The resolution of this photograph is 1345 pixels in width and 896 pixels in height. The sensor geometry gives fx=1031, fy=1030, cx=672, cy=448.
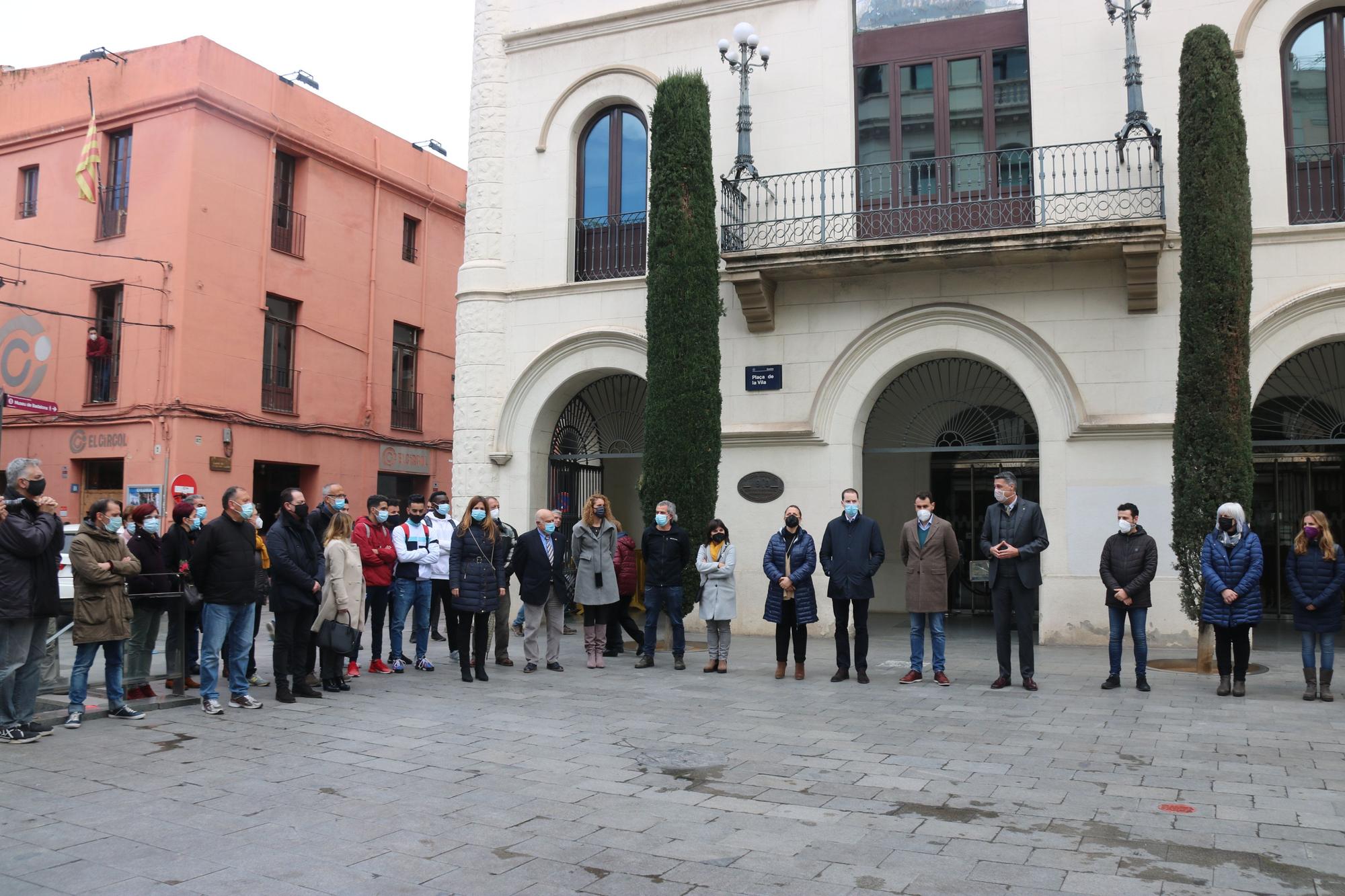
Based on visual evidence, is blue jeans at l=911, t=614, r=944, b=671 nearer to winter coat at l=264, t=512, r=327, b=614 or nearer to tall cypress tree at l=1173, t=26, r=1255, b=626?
tall cypress tree at l=1173, t=26, r=1255, b=626

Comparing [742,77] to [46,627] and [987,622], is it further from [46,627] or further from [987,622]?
[46,627]

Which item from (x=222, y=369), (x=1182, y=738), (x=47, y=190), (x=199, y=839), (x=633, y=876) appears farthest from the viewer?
(x=47, y=190)

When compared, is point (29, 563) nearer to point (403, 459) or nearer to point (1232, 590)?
point (1232, 590)

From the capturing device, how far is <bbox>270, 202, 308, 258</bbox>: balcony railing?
22.8 m

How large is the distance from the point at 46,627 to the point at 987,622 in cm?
1279

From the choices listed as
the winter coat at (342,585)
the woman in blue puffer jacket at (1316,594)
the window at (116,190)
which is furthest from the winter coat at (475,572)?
the window at (116,190)

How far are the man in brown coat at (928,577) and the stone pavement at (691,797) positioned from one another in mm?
733

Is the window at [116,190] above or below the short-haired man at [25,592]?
above

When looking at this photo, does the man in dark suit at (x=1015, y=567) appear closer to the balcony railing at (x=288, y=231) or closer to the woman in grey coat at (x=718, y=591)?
the woman in grey coat at (x=718, y=591)

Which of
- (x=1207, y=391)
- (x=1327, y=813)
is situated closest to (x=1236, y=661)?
(x=1207, y=391)

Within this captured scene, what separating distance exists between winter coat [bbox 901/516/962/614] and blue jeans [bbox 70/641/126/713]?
274 inches

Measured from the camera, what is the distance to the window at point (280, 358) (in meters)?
22.3

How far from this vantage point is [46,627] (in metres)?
7.61

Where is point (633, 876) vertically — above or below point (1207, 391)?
below
